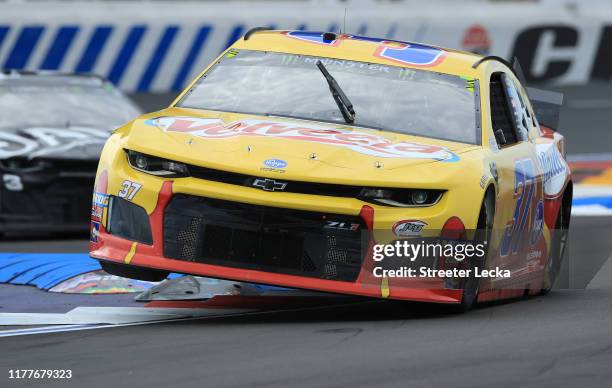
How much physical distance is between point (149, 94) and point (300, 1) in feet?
9.34

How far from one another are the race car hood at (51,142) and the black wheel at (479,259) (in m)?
4.97

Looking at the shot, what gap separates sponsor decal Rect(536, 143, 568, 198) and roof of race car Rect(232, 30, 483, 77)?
2.36 ft

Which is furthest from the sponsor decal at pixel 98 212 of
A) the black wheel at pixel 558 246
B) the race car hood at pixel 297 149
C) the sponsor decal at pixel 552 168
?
the black wheel at pixel 558 246

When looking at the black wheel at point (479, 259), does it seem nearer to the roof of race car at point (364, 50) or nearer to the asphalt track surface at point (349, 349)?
the asphalt track surface at point (349, 349)

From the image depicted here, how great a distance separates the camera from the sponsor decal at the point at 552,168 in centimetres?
904

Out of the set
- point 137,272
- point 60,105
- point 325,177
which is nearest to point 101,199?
point 137,272

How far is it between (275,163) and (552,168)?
261cm

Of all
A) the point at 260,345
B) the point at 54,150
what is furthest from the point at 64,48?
the point at 260,345

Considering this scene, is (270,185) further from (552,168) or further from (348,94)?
(552,168)

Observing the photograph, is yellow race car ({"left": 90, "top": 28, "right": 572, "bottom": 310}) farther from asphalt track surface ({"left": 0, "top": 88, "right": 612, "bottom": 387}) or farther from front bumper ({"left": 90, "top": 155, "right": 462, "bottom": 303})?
asphalt track surface ({"left": 0, "top": 88, "right": 612, "bottom": 387})

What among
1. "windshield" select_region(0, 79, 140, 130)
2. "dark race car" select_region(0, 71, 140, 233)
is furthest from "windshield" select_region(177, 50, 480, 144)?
"windshield" select_region(0, 79, 140, 130)

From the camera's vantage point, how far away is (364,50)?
870 cm

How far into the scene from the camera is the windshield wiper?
8117 millimetres

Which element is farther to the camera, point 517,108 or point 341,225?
point 517,108
